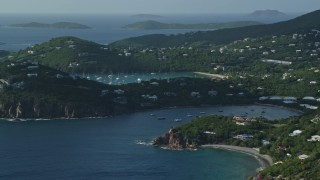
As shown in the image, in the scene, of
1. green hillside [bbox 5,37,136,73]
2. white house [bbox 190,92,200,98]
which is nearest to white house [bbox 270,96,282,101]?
white house [bbox 190,92,200,98]

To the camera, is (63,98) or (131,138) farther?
(63,98)

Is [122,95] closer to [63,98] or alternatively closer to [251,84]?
[63,98]

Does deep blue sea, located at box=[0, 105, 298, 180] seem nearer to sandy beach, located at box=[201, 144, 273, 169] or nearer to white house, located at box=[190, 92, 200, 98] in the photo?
sandy beach, located at box=[201, 144, 273, 169]

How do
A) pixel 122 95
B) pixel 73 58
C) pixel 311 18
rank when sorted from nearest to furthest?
pixel 122 95, pixel 73 58, pixel 311 18

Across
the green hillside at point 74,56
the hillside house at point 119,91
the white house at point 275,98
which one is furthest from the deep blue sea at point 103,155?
the green hillside at point 74,56

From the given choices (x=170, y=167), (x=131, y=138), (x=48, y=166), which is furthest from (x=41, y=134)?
(x=170, y=167)

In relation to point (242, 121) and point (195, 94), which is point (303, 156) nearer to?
point (242, 121)
